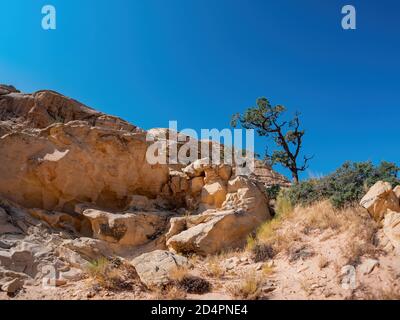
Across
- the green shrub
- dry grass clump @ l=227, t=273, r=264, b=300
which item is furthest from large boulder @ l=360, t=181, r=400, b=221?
dry grass clump @ l=227, t=273, r=264, b=300

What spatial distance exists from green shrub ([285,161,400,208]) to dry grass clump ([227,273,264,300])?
3912mm

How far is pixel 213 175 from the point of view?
38.1ft

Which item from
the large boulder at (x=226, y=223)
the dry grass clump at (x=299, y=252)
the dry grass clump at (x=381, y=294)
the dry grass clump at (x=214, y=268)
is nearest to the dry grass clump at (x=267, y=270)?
the dry grass clump at (x=299, y=252)

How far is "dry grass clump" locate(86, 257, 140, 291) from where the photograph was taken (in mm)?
7039

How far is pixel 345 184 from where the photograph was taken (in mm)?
10438

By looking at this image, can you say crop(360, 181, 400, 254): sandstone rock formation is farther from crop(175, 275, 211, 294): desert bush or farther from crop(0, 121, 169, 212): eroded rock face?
crop(0, 121, 169, 212): eroded rock face

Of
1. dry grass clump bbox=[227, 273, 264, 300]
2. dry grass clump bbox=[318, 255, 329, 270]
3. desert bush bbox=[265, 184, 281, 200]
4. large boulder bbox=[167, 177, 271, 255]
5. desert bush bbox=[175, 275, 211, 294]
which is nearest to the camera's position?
dry grass clump bbox=[227, 273, 264, 300]

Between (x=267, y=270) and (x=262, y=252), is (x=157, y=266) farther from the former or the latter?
(x=262, y=252)

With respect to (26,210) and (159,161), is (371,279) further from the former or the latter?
(26,210)

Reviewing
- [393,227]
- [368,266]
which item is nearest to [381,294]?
[368,266]

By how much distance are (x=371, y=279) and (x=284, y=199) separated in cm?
455

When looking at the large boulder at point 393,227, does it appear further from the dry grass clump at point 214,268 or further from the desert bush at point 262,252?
the dry grass clump at point 214,268

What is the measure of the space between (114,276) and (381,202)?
6.55 metres
